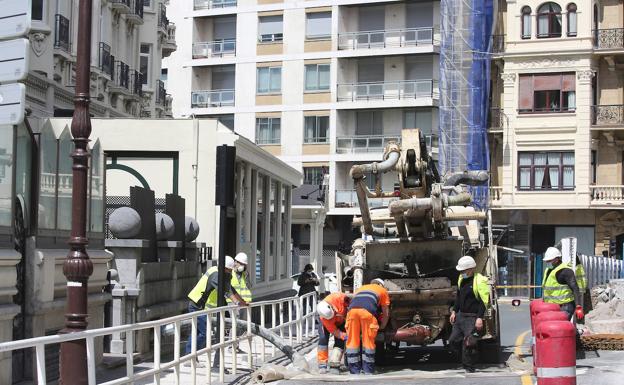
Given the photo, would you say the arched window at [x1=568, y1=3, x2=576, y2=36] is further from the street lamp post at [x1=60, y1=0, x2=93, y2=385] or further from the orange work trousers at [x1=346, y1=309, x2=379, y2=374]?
the street lamp post at [x1=60, y1=0, x2=93, y2=385]

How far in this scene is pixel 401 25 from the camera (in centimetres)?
5366

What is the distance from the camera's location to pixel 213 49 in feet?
190

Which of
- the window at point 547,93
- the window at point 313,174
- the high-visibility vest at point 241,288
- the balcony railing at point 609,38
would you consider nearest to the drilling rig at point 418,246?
the high-visibility vest at point 241,288

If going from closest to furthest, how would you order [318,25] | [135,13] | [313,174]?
1. [135,13]
2. [313,174]
3. [318,25]

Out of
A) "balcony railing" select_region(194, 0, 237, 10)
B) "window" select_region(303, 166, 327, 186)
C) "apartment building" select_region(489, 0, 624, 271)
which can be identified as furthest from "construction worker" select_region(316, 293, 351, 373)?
"balcony railing" select_region(194, 0, 237, 10)

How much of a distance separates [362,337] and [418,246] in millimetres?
2679

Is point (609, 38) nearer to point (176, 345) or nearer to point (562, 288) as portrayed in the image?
point (562, 288)

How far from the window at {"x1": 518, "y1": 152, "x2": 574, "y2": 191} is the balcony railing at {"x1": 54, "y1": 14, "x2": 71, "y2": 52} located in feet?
77.9

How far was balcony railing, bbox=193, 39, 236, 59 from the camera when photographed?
57.3 m

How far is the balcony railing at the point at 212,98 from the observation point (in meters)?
57.2

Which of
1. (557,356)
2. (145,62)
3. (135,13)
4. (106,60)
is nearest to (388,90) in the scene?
(145,62)

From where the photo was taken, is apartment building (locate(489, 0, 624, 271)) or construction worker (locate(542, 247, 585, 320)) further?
apartment building (locate(489, 0, 624, 271))

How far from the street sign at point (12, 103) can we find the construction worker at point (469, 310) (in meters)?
6.96

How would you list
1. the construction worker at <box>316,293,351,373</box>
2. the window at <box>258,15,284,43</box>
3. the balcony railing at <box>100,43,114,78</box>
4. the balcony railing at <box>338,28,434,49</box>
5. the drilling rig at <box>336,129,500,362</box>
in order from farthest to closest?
1. the window at <box>258,15,284,43</box>
2. the balcony railing at <box>338,28,434,49</box>
3. the balcony railing at <box>100,43,114,78</box>
4. the drilling rig at <box>336,129,500,362</box>
5. the construction worker at <box>316,293,351,373</box>
